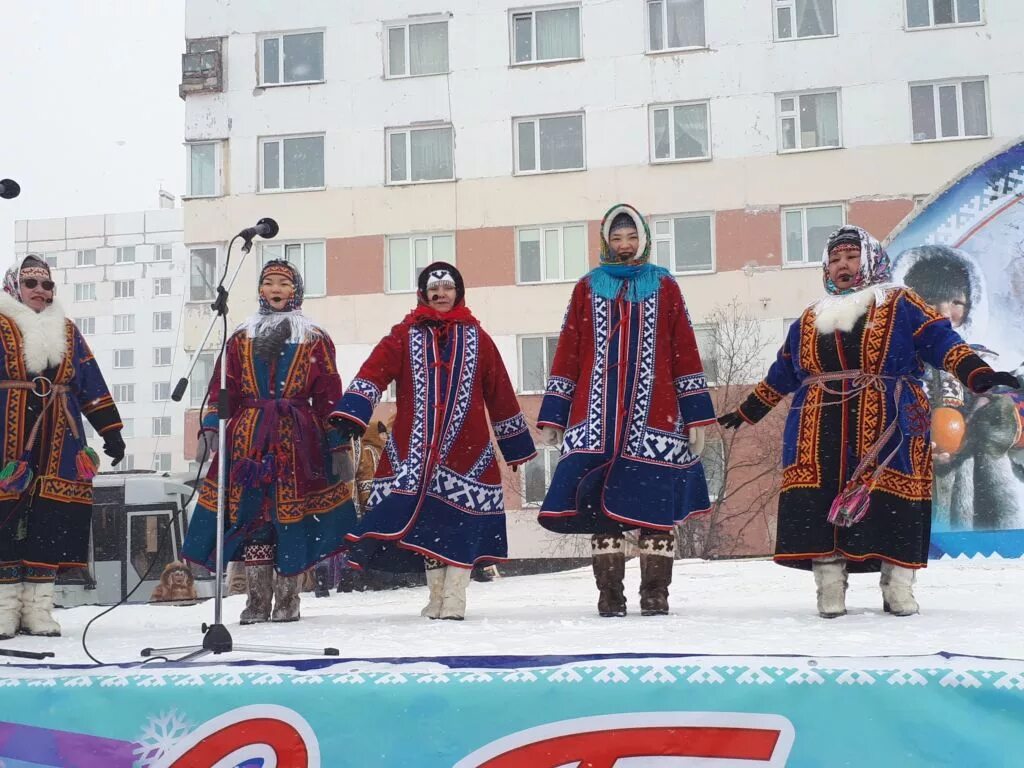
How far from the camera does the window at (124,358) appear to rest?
46500 mm

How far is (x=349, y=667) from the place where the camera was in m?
3.15

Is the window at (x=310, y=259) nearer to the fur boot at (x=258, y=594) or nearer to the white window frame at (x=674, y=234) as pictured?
the white window frame at (x=674, y=234)

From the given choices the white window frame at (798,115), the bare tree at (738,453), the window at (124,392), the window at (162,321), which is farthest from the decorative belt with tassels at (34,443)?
the window at (162,321)

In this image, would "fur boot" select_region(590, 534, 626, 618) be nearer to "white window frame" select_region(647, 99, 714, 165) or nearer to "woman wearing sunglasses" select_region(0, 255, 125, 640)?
"woman wearing sunglasses" select_region(0, 255, 125, 640)

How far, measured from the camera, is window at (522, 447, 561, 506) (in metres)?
15.6

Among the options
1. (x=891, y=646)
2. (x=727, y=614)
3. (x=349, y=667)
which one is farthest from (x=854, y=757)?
(x=727, y=614)

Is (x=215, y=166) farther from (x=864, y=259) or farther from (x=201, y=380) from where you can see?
(x=864, y=259)

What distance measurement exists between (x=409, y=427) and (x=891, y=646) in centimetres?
221

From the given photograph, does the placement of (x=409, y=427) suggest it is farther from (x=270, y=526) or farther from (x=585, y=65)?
(x=585, y=65)

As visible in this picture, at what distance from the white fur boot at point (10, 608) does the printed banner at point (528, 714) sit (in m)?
1.48

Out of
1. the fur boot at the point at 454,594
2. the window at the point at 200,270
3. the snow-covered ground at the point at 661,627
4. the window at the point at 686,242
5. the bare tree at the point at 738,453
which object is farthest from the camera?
the window at the point at 200,270

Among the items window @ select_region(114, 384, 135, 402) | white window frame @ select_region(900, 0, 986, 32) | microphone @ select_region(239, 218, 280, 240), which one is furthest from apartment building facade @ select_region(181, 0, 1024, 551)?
window @ select_region(114, 384, 135, 402)

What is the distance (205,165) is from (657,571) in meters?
13.8

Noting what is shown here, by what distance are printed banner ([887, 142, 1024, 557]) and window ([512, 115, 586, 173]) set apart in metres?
8.70
